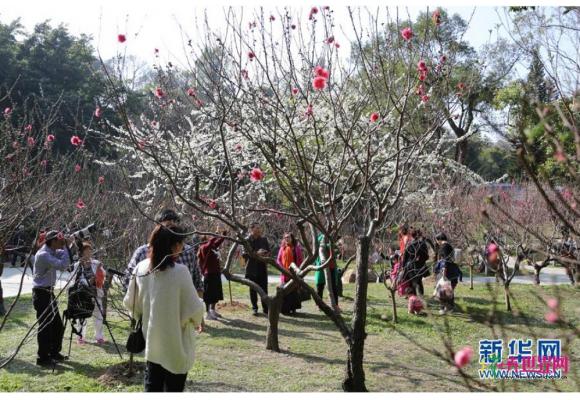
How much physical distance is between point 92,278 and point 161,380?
359 cm

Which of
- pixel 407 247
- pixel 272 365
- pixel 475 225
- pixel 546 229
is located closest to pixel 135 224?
pixel 272 365

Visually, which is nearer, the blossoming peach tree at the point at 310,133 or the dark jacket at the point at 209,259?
the blossoming peach tree at the point at 310,133

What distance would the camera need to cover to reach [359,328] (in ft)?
16.5

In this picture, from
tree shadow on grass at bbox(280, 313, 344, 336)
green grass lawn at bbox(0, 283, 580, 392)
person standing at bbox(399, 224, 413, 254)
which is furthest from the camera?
person standing at bbox(399, 224, 413, 254)

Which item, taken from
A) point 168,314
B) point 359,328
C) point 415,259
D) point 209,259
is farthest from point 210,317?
point 168,314

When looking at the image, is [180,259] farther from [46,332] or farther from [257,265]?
[257,265]

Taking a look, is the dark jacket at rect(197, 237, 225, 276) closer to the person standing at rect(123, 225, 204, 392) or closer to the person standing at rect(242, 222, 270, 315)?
the person standing at rect(242, 222, 270, 315)

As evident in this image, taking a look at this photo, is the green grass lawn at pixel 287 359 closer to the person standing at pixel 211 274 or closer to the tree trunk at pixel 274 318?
the tree trunk at pixel 274 318

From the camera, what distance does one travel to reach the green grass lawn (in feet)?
18.8

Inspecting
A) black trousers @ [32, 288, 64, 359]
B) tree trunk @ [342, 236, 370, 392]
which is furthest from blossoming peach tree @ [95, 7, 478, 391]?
black trousers @ [32, 288, 64, 359]

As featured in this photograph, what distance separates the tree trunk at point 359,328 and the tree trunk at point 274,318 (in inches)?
76.1

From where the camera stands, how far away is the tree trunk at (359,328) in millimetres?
5020

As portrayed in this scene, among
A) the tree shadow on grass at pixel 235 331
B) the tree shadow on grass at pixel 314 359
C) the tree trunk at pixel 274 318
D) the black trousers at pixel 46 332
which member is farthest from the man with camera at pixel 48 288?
the tree shadow on grass at pixel 314 359

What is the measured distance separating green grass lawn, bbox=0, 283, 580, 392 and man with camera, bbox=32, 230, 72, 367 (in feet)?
0.60
